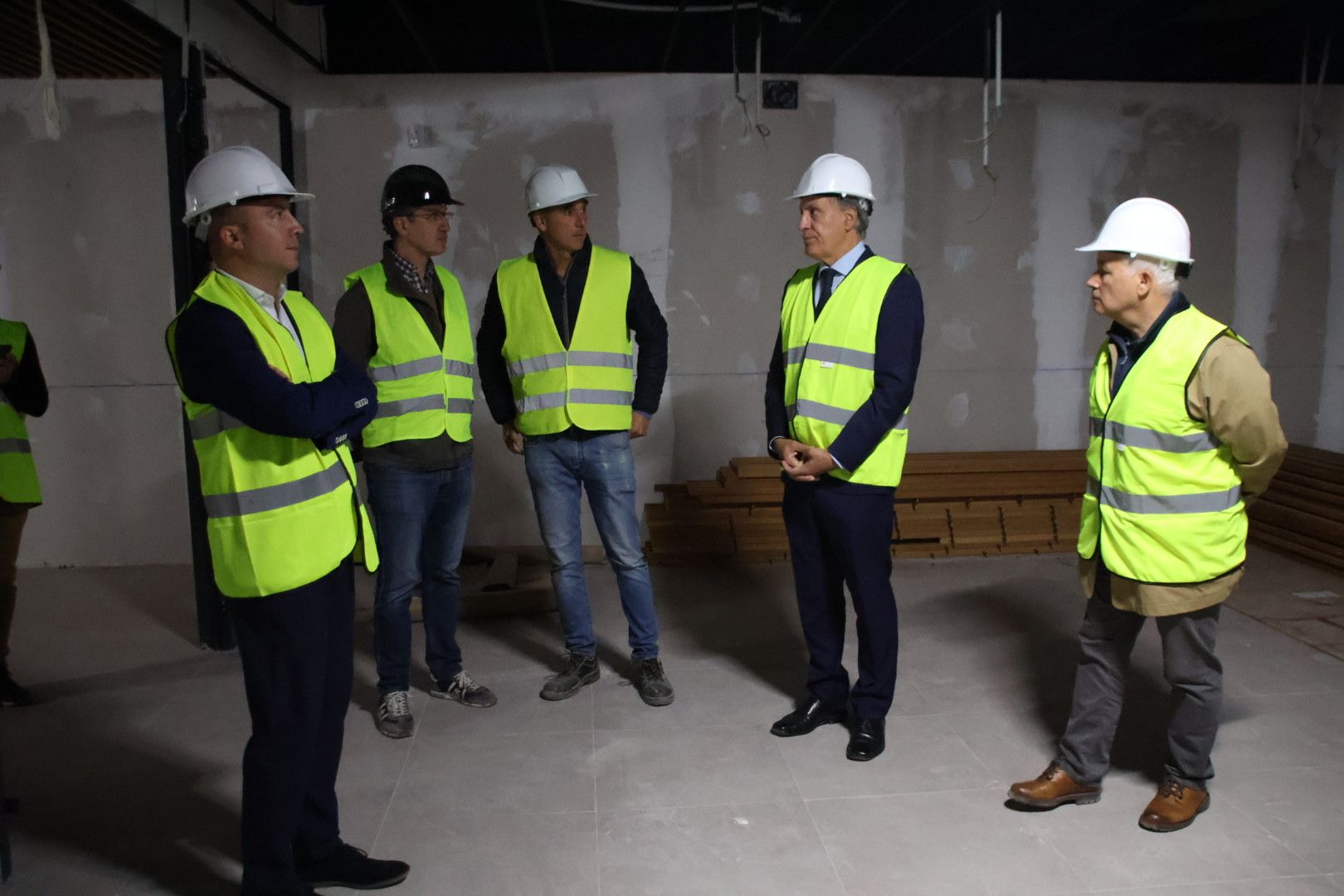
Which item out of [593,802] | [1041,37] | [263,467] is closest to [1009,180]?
[1041,37]

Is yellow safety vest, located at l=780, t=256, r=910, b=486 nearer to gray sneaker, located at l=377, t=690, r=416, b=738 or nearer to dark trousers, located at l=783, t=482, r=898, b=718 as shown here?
dark trousers, located at l=783, t=482, r=898, b=718

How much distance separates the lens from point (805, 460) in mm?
3078

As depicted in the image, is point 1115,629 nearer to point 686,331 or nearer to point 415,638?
point 415,638

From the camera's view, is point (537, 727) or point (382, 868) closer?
point (382, 868)

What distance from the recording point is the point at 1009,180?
19.4ft

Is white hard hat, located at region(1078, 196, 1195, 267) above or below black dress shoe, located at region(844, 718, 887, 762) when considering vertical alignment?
above

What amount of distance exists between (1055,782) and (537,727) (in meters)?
1.65

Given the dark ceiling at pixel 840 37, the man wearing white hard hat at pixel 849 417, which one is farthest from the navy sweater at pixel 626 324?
the dark ceiling at pixel 840 37

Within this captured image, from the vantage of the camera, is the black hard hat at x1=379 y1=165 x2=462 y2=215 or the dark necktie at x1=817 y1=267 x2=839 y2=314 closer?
the dark necktie at x1=817 y1=267 x2=839 y2=314

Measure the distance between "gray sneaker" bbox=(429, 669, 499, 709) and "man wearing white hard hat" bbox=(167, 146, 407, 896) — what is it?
53.9 inches

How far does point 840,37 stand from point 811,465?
11.0ft

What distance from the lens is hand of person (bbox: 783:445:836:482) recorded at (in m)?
2.99

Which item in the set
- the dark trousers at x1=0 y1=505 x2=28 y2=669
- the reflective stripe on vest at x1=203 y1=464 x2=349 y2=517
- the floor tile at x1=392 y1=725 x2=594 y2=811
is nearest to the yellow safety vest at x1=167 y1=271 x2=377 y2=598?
the reflective stripe on vest at x1=203 y1=464 x2=349 y2=517

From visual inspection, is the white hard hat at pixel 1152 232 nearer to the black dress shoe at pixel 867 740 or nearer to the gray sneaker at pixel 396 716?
the black dress shoe at pixel 867 740
